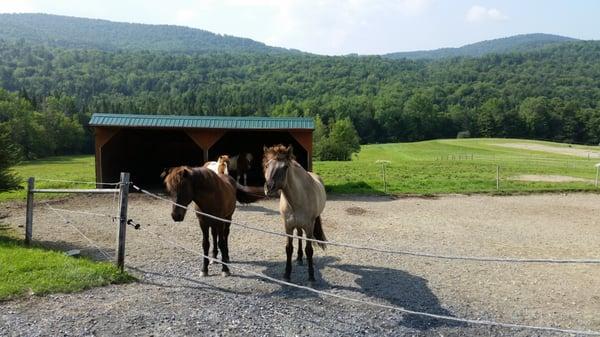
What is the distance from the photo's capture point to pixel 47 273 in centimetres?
646

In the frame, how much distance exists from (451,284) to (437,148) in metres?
56.5

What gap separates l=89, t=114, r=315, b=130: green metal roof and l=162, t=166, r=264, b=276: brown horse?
28.5 feet

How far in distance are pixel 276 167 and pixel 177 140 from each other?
16.5m

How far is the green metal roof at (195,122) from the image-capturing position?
52.5ft

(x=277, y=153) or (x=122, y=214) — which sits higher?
(x=277, y=153)

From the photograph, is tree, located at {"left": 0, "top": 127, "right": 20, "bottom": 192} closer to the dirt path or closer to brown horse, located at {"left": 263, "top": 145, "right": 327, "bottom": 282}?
brown horse, located at {"left": 263, "top": 145, "right": 327, "bottom": 282}

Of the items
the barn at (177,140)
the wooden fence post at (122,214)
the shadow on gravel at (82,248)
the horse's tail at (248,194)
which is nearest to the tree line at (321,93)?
the shadow on gravel at (82,248)

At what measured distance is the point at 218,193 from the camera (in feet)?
23.4

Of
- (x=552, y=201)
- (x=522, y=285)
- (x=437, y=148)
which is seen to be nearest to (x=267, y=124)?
(x=552, y=201)

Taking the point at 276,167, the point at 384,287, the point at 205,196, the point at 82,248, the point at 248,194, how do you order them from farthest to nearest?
the point at 248,194, the point at 82,248, the point at 205,196, the point at 384,287, the point at 276,167

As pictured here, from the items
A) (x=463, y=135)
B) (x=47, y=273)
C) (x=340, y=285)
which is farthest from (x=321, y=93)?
(x=47, y=273)

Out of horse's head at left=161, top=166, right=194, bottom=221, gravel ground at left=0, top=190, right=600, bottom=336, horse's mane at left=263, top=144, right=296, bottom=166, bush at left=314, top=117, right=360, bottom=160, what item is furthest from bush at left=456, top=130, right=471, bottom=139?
horse's head at left=161, top=166, right=194, bottom=221

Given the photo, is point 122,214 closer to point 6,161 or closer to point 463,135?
point 6,161

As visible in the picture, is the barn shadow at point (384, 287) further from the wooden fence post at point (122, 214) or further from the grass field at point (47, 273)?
the grass field at point (47, 273)
